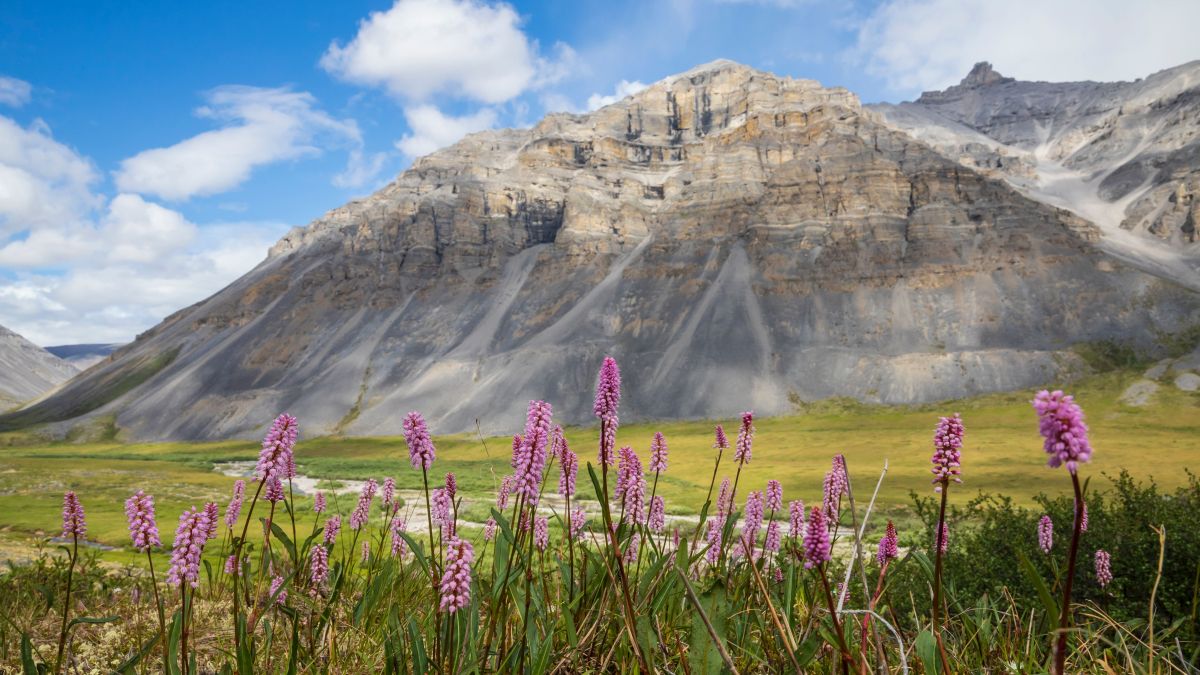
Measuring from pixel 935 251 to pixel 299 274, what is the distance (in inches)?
7119

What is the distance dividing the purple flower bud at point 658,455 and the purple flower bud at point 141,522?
3.42 metres

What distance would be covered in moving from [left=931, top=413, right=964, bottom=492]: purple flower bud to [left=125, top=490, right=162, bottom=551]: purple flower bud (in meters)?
4.02

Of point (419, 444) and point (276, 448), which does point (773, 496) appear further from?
point (276, 448)

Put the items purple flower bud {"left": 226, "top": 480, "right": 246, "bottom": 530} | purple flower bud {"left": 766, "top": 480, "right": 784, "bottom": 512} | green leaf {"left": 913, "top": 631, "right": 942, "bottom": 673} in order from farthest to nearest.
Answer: purple flower bud {"left": 226, "top": 480, "right": 246, "bottom": 530}, purple flower bud {"left": 766, "top": 480, "right": 784, "bottom": 512}, green leaf {"left": 913, "top": 631, "right": 942, "bottom": 673}

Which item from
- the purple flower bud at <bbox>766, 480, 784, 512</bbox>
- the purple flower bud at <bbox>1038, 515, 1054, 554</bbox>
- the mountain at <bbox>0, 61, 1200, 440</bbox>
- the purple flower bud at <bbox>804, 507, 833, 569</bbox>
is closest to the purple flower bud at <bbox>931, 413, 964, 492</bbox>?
the purple flower bud at <bbox>804, 507, 833, 569</bbox>

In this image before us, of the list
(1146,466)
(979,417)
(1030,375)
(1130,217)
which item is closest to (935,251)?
(1030,375)

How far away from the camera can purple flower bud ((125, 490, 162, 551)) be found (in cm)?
335

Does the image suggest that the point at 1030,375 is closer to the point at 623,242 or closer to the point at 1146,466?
the point at 1146,466

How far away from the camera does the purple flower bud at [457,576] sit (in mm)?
3006

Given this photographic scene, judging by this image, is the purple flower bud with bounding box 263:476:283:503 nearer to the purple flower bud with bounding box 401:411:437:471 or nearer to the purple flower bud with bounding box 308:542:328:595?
the purple flower bud with bounding box 308:542:328:595

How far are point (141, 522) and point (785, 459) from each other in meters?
79.6

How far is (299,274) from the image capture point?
19475cm

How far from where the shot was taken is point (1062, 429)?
6.18ft

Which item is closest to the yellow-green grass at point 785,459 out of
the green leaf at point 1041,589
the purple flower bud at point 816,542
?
the purple flower bud at point 816,542
